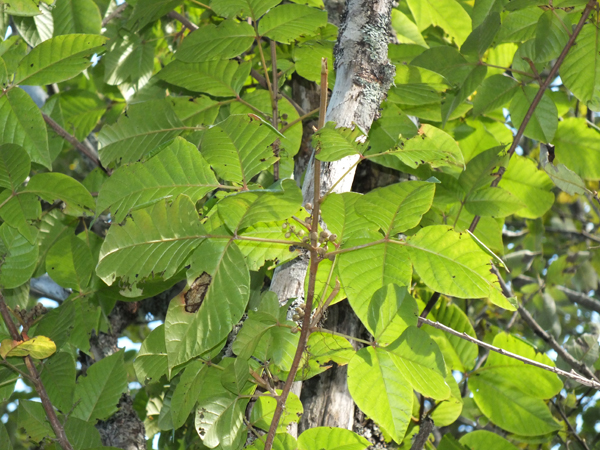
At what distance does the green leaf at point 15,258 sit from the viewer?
1.25 m

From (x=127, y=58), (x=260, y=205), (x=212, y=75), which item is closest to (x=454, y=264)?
(x=260, y=205)

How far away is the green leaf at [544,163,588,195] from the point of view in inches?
45.7

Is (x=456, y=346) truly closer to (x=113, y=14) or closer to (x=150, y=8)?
(x=150, y=8)

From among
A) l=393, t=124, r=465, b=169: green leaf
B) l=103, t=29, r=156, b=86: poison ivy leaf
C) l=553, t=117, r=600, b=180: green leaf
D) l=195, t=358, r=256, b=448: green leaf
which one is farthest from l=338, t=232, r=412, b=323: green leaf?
l=103, t=29, r=156, b=86: poison ivy leaf

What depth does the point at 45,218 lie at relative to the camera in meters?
1.71

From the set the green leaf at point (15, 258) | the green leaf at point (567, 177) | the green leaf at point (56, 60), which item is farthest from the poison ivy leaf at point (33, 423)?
the green leaf at point (567, 177)

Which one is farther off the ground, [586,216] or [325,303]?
[325,303]

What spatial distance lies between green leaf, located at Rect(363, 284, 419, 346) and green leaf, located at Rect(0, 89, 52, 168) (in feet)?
2.76

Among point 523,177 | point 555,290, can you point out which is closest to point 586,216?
point 555,290

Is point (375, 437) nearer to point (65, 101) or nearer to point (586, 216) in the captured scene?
point (65, 101)

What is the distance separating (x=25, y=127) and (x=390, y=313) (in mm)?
940

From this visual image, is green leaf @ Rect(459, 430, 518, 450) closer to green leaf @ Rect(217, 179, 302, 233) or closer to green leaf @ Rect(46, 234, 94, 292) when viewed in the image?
green leaf @ Rect(217, 179, 302, 233)

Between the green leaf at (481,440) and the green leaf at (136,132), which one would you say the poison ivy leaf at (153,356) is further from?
the green leaf at (481,440)

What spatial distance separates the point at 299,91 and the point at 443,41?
0.60 m
